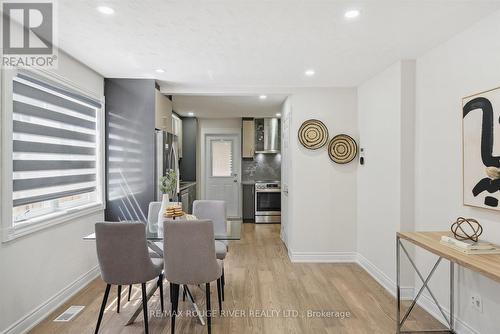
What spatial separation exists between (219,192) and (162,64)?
4406 millimetres

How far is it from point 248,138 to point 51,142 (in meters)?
4.51

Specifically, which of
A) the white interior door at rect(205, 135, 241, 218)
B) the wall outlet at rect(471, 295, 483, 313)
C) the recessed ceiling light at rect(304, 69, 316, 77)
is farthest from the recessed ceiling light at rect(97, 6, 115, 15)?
the white interior door at rect(205, 135, 241, 218)

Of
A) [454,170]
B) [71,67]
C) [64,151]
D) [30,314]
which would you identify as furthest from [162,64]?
[454,170]

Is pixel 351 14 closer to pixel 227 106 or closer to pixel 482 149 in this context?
pixel 482 149

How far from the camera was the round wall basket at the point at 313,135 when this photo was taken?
13.4 ft

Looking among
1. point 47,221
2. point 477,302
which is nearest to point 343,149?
point 477,302

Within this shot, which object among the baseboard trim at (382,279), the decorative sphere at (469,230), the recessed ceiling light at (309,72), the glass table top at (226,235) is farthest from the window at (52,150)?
the baseboard trim at (382,279)

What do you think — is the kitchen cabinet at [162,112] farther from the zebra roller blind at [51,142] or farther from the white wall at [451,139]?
the white wall at [451,139]

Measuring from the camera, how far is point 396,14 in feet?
6.77

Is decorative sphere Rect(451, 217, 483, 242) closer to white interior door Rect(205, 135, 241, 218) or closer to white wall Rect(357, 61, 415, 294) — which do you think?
white wall Rect(357, 61, 415, 294)

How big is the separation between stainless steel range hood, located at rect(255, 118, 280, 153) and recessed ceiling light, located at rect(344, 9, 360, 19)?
4676mm

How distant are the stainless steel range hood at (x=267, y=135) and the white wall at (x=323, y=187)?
264 cm

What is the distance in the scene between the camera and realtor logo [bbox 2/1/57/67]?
Answer: 6.71ft

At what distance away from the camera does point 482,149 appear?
2.09m
